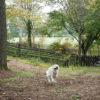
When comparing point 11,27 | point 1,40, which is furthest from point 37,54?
point 11,27

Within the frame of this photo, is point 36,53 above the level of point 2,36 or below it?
below

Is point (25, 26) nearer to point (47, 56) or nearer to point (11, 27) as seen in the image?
point (11, 27)

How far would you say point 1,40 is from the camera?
1055 cm

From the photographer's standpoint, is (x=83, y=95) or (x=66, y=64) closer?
(x=83, y=95)

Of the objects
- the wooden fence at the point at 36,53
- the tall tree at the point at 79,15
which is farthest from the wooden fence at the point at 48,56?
the tall tree at the point at 79,15

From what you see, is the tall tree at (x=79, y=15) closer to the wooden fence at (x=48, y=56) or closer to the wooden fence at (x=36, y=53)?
the wooden fence at (x=48, y=56)

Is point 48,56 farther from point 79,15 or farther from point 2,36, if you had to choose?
point 2,36

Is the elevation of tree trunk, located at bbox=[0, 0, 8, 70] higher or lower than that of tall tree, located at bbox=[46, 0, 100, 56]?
lower

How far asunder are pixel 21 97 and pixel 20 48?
48.5 ft

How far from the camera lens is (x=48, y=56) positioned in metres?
19.3

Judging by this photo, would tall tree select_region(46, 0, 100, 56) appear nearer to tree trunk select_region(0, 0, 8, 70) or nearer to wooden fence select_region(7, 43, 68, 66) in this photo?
wooden fence select_region(7, 43, 68, 66)

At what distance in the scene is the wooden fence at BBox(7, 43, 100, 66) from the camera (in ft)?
61.9

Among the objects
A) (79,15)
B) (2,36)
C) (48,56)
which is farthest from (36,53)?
(2,36)

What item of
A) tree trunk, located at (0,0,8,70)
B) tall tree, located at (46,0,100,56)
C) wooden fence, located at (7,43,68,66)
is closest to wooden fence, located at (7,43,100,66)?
wooden fence, located at (7,43,68,66)
